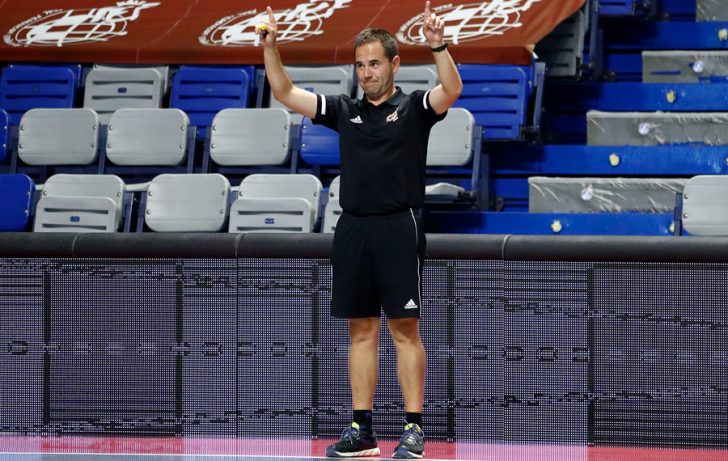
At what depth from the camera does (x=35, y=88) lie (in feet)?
37.0

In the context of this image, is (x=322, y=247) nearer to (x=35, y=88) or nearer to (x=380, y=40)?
(x=380, y=40)

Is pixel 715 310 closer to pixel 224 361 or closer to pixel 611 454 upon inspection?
pixel 611 454

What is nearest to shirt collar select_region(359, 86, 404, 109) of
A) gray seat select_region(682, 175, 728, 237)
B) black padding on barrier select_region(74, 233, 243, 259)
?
black padding on barrier select_region(74, 233, 243, 259)

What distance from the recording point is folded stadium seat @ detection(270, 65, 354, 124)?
10.5m

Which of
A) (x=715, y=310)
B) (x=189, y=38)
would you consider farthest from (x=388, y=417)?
(x=189, y=38)

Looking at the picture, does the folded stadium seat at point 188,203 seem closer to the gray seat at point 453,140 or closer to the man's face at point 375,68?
the gray seat at point 453,140

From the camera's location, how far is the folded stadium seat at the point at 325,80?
34.3 ft

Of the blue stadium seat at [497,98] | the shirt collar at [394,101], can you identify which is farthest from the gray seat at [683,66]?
the shirt collar at [394,101]

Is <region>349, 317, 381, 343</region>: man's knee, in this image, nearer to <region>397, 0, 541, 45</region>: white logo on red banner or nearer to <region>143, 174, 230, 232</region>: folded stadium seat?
<region>143, 174, 230, 232</region>: folded stadium seat

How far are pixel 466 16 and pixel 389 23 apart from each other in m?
0.69

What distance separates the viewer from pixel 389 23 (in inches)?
434

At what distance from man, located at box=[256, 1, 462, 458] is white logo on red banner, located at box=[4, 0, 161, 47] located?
261 inches

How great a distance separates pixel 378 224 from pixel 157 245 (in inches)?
56.0

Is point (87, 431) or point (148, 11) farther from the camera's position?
point (148, 11)
